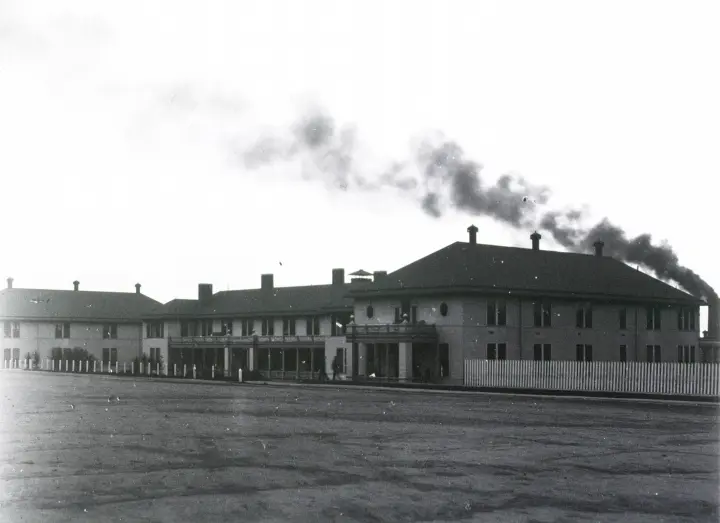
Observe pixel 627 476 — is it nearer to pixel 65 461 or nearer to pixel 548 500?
pixel 548 500

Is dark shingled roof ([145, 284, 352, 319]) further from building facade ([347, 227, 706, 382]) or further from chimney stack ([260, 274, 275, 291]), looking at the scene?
building facade ([347, 227, 706, 382])

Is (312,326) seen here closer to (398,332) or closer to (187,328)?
(187,328)

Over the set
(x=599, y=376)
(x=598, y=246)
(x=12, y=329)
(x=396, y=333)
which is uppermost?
(x=598, y=246)

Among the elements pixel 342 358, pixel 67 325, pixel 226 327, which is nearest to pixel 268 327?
pixel 226 327

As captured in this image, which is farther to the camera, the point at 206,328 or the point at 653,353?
the point at 206,328

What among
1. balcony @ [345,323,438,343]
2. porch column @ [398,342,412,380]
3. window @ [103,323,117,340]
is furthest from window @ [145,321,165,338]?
porch column @ [398,342,412,380]

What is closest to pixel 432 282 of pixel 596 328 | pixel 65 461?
pixel 596 328

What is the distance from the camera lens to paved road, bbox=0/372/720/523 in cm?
1183

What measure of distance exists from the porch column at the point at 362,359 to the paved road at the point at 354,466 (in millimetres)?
31787

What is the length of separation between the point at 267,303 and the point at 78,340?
2811 centimetres

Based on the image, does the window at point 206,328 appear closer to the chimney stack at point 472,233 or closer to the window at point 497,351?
the chimney stack at point 472,233

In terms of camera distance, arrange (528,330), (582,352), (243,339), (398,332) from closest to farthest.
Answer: (398,332), (528,330), (582,352), (243,339)

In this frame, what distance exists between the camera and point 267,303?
79188 millimetres

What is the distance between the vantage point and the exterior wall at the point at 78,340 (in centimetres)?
9650
